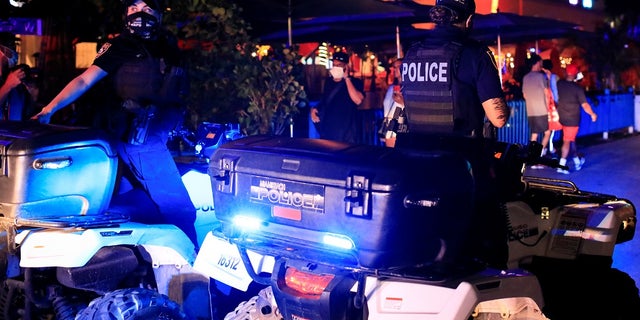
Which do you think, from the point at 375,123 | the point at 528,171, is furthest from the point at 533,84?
the point at 375,123

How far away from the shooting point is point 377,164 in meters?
3.09

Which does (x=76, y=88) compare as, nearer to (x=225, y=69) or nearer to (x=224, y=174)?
(x=224, y=174)

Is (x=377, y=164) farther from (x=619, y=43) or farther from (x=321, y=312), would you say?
(x=619, y=43)

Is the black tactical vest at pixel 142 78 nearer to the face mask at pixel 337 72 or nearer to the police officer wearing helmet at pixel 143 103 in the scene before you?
the police officer wearing helmet at pixel 143 103

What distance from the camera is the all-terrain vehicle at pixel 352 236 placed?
307 cm

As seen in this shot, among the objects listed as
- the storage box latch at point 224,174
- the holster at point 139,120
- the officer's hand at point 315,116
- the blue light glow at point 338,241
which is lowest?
the blue light glow at point 338,241

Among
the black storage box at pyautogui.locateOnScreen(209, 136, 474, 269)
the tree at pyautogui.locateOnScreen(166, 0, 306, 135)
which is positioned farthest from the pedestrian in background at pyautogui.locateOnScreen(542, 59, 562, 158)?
the black storage box at pyautogui.locateOnScreen(209, 136, 474, 269)

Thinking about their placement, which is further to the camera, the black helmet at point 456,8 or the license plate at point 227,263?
the black helmet at point 456,8

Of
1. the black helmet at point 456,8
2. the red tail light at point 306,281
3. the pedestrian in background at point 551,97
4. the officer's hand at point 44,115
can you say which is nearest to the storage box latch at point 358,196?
the red tail light at point 306,281

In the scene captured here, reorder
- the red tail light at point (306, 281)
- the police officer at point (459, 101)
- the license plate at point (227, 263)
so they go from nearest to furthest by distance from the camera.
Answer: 1. the red tail light at point (306, 281)
2. the license plate at point (227, 263)
3. the police officer at point (459, 101)

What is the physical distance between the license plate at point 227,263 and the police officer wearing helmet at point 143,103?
2.95ft

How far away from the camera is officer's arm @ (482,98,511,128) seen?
156 inches

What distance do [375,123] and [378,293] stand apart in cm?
992

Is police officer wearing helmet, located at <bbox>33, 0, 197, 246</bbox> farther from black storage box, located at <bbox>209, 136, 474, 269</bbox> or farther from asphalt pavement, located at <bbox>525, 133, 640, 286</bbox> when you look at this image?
asphalt pavement, located at <bbox>525, 133, 640, 286</bbox>
